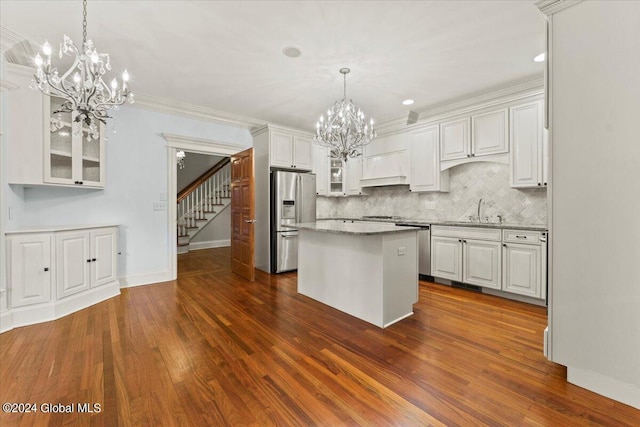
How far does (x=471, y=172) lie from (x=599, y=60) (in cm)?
277

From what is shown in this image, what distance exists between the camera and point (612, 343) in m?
1.64

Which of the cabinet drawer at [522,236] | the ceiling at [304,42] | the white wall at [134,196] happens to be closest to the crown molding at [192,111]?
the white wall at [134,196]

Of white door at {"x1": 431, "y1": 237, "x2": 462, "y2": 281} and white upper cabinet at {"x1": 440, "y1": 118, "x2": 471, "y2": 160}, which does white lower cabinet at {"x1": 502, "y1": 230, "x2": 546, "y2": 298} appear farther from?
white upper cabinet at {"x1": 440, "y1": 118, "x2": 471, "y2": 160}

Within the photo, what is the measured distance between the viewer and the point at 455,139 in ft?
13.8

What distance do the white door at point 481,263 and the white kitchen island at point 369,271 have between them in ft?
4.03

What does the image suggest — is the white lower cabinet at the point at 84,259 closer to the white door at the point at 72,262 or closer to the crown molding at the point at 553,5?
the white door at the point at 72,262

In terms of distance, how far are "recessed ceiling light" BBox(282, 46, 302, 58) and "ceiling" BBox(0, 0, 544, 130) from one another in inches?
2.0

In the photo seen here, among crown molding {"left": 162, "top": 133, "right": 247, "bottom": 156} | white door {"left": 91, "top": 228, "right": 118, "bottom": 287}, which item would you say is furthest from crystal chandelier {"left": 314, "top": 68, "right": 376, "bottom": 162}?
white door {"left": 91, "top": 228, "right": 118, "bottom": 287}

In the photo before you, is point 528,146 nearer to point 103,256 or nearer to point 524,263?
point 524,263

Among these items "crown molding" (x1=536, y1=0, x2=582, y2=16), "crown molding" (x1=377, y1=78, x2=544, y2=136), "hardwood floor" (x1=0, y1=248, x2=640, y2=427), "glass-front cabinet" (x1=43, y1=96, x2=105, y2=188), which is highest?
"crown molding" (x1=377, y1=78, x2=544, y2=136)

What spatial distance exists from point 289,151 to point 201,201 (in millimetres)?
3830

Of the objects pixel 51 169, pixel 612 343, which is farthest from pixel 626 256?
pixel 51 169

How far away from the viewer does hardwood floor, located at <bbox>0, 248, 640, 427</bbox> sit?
154 cm

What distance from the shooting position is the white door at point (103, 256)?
329 centimetres
